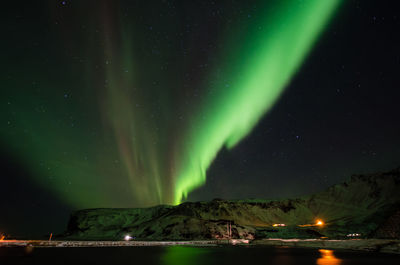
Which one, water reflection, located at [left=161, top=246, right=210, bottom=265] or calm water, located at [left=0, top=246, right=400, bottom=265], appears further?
water reflection, located at [left=161, top=246, right=210, bottom=265]

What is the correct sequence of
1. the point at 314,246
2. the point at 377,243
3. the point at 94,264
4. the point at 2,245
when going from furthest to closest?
the point at 2,245
the point at 314,246
the point at 377,243
the point at 94,264

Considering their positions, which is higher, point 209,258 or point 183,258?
point 183,258

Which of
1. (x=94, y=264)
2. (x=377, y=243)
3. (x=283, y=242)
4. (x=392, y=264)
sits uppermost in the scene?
(x=283, y=242)

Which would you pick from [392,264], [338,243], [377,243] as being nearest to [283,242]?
[338,243]

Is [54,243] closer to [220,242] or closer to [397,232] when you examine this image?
[220,242]

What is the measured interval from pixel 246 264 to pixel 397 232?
76895 mm

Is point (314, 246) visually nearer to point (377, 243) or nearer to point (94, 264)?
point (377, 243)

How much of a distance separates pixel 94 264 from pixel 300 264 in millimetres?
30286

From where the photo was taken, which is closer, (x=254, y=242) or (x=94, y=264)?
(x=94, y=264)

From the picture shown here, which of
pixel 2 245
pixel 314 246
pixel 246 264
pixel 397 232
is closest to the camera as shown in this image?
pixel 246 264

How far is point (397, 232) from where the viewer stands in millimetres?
95688

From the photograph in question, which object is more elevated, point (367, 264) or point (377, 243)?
point (377, 243)

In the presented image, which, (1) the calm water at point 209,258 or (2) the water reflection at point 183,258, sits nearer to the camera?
(1) the calm water at point 209,258

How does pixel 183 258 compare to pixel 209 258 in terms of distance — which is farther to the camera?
pixel 183 258
